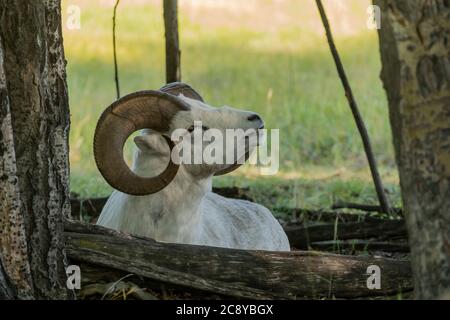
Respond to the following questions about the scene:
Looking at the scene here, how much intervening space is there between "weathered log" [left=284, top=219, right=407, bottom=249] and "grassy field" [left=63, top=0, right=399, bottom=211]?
2364 millimetres

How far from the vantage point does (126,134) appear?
26.7 ft

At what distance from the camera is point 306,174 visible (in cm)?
1534

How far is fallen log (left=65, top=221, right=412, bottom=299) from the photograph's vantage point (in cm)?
687

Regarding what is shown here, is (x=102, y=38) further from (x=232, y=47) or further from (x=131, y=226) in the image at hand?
(x=131, y=226)

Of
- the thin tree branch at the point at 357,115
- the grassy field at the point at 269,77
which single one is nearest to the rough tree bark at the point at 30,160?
the thin tree branch at the point at 357,115

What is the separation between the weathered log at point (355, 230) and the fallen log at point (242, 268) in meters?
2.69

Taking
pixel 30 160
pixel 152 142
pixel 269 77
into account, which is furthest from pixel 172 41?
pixel 269 77

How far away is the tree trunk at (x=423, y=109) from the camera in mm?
5359

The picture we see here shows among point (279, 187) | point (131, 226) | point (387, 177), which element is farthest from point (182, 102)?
point (387, 177)

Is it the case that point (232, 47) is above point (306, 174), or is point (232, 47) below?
above

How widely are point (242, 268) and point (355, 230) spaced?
3080mm

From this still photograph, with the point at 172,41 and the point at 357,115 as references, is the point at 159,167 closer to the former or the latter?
the point at 172,41
